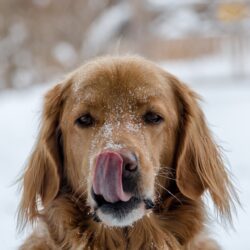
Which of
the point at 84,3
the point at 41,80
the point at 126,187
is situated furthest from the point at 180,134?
the point at 84,3

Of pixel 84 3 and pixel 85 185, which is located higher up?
pixel 84 3

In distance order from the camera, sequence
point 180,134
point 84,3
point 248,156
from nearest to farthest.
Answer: point 180,134
point 248,156
point 84,3

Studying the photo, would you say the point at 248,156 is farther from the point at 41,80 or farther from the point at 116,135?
the point at 41,80

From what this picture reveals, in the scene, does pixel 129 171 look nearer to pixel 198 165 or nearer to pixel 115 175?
pixel 115 175

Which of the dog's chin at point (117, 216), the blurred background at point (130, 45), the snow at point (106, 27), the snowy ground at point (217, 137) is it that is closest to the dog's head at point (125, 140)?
the dog's chin at point (117, 216)

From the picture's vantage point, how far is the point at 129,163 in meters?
3.10

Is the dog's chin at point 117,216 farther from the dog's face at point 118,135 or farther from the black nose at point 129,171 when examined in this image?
the black nose at point 129,171

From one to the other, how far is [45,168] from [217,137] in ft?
4.29

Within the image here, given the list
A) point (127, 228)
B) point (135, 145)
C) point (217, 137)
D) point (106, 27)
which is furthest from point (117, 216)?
point (106, 27)

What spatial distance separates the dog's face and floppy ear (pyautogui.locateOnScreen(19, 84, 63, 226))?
3.3 inches

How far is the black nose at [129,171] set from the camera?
3098mm

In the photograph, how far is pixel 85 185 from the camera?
351cm

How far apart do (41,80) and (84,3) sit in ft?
11.7

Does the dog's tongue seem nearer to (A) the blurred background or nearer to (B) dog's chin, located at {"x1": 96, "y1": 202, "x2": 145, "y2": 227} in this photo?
(B) dog's chin, located at {"x1": 96, "y1": 202, "x2": 145, "y2": 227}
